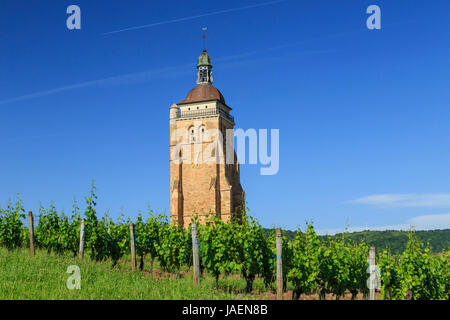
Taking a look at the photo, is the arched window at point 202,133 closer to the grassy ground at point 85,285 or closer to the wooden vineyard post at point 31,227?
the wooden vineyard post at point 31,227

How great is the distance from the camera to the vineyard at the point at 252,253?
44.8 feet

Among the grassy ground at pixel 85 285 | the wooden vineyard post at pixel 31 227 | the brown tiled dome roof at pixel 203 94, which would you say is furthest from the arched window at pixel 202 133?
the grassy ground at pixel 85 285

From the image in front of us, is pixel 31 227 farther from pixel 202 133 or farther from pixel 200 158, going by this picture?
pixel 202 133

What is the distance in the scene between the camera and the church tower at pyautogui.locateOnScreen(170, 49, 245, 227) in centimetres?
4388

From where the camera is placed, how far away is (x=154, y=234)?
60.6 feet

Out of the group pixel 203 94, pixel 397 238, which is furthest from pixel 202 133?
pixel 397 238

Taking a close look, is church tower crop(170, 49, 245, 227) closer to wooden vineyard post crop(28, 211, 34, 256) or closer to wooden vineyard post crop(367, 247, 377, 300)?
wooden vineyard post crop(28, 211, 34, 256)

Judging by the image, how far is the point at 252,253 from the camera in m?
14.1

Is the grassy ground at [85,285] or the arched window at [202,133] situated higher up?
the arched window at [202,133]

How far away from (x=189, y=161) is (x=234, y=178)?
241 inches

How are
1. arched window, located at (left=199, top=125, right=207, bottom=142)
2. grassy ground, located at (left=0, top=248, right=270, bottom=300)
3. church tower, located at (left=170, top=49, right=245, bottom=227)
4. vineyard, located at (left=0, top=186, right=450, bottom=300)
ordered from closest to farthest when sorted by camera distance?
grassy ground, located at (left=0, top=248, right=270, bottom=300), vineyard, located at (left=0, top=186, right=450, bottom=300), church tower, located at (left=170, top=49, right=245, bottom=227), arched window, located at (left=199, top=125, right=207, bottom=142)

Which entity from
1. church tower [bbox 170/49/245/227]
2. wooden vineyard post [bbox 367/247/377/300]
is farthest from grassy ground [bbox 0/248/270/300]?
church tower [bbox 170/49/245/227]
